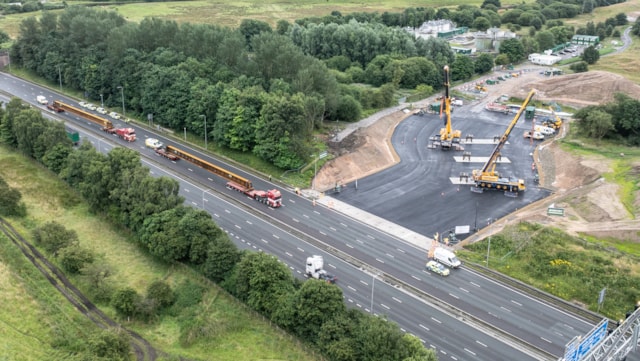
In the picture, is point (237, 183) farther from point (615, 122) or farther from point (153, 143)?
point (615, 122)

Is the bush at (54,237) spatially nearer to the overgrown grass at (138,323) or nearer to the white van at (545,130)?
the overgrown grass at (138,323)

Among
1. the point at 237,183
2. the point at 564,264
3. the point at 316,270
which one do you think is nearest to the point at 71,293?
the point at 316,270

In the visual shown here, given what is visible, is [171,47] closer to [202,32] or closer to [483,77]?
[202,32]

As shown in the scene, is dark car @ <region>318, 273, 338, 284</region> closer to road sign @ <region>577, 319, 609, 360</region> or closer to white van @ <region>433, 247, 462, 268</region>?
white van @ <region>433, 247, 462, 268</region>

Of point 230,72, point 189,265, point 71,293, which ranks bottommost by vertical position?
point 71,293

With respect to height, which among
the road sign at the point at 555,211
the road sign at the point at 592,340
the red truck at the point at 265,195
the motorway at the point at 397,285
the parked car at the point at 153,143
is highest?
the parked car at the point at 153,143

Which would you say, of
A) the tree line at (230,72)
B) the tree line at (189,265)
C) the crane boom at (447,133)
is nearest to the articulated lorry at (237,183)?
the tree line at (230,72)

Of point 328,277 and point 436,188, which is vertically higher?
point 436,188
